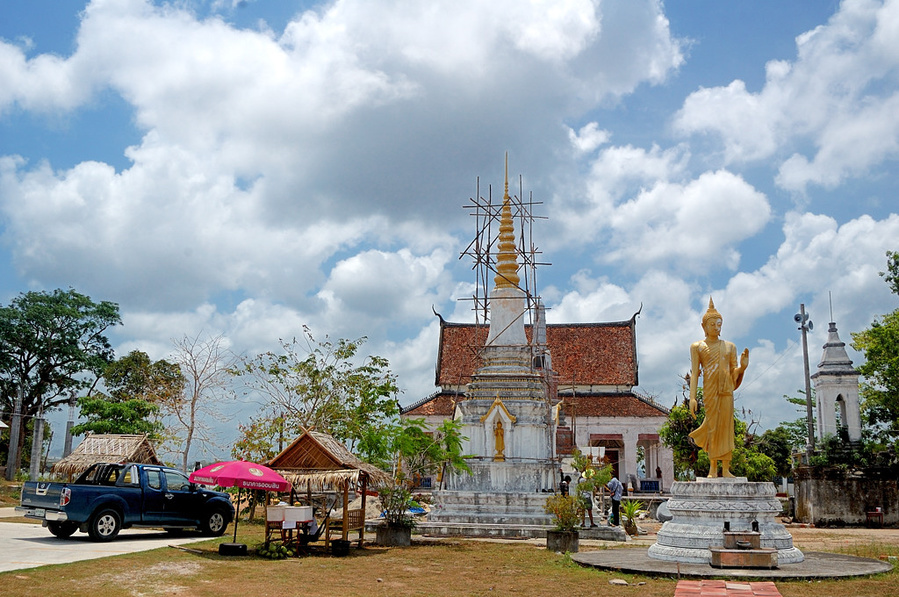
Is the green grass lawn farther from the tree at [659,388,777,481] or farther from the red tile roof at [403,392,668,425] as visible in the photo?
the red tile roof at [403,392,668,425]

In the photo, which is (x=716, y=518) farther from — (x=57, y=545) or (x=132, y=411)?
Answer: (x=132, y=411)

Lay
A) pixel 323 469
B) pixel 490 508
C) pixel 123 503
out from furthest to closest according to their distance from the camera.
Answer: pixel 490 508
pixel 323 469
pixel 123 503

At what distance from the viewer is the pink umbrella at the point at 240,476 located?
13.3 meters

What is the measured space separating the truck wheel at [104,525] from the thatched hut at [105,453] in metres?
3.44

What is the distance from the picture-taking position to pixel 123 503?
47.9ft

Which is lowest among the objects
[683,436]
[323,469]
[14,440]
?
[323,469]

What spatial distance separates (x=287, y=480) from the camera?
14484mm

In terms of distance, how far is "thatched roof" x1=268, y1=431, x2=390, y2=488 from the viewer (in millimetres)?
14555

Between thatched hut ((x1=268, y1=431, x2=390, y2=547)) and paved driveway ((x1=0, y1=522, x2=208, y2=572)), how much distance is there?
255 cm

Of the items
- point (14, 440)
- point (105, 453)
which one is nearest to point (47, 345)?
point (14, 440)

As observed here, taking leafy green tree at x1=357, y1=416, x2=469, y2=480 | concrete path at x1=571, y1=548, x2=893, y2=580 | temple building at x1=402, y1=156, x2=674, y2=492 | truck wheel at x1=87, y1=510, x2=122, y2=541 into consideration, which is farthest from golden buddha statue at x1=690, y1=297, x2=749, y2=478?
truck wheel at x1=87, y1=510, x2=122, y2=541

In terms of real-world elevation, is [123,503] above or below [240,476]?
below

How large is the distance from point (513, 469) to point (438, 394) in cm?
1779

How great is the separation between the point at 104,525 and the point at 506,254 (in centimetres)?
1598
